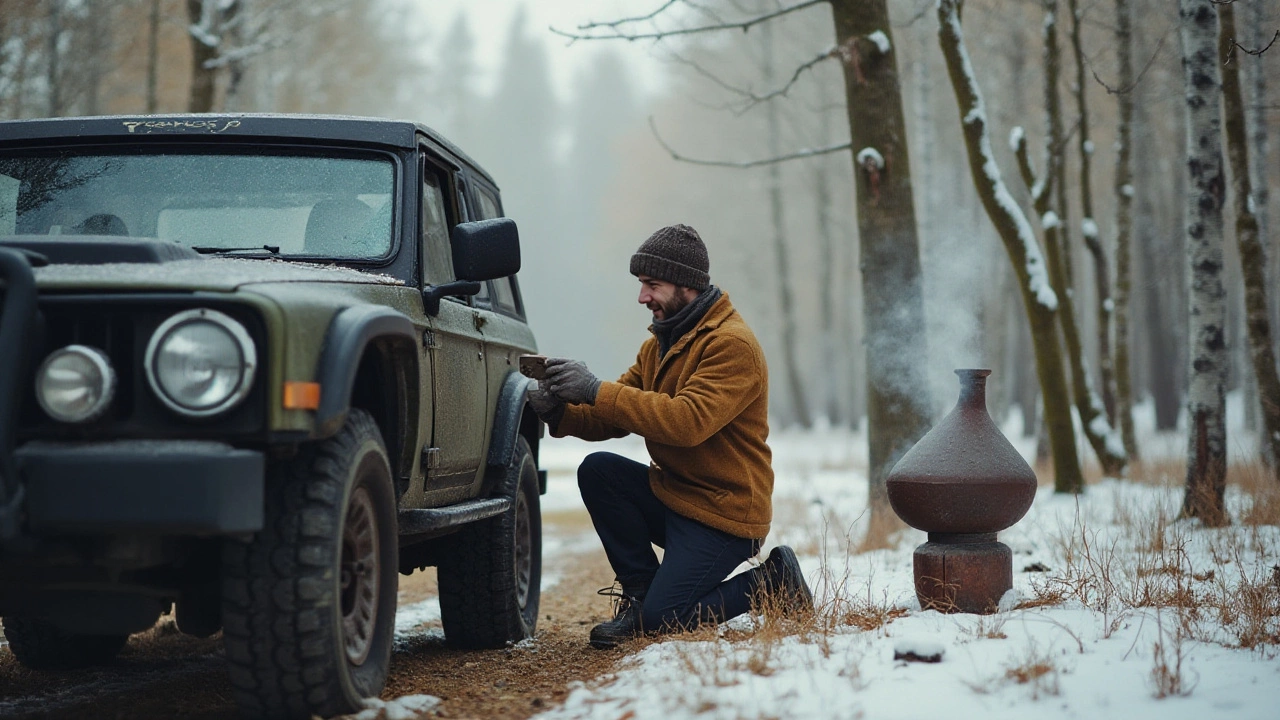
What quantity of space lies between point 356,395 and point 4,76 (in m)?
15.2

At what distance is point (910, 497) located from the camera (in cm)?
461

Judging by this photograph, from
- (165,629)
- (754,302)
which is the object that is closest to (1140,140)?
(754,302)

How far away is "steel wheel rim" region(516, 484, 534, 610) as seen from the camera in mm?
5562

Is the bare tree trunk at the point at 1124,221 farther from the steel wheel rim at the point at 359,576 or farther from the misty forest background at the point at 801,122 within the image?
the steel wheel rim at the point at 359,576

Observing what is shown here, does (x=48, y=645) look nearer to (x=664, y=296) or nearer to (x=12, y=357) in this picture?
(x=12, y=357)

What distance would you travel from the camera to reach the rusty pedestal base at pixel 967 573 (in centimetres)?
454

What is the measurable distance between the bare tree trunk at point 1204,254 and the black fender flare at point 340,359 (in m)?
5.87

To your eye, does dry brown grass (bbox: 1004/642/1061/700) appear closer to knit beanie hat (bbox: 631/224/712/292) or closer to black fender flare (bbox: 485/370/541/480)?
knit beanie hat (bbox: 631/224/712/292)

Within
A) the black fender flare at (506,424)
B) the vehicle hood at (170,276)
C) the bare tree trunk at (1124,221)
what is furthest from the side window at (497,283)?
the bare tree trunk at (1124,221)

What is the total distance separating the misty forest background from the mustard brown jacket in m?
3.62

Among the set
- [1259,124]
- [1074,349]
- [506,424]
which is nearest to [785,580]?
[506,424]

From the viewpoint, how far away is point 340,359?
10.3 ft

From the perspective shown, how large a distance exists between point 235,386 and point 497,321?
8.69 feet

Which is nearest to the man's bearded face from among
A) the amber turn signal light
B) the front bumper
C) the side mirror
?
the side mirror
